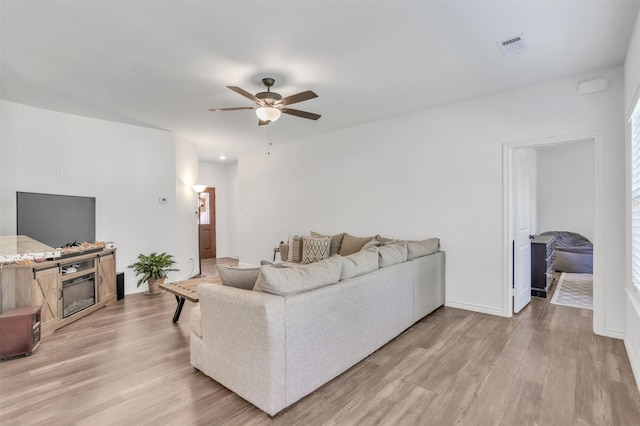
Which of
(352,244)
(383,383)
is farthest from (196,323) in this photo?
(352,244)

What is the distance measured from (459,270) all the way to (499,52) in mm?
2571

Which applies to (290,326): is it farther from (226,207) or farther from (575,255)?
(226,207)

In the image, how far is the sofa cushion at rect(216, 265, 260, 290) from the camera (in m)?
2.28

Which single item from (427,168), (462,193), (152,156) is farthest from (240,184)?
(462,193)

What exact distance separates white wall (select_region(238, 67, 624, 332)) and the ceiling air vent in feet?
3.28

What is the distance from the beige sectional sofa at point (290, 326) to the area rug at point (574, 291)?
3066 millimetres

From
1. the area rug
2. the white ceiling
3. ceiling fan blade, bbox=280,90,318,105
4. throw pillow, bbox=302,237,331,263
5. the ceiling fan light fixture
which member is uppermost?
the white ceiling

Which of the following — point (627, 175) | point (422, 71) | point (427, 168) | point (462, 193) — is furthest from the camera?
point (427, 168)

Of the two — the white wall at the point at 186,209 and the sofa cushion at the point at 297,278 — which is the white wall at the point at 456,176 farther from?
the sofa cushion at the point at 297,278

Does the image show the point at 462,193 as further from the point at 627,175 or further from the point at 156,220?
the point at 156,220

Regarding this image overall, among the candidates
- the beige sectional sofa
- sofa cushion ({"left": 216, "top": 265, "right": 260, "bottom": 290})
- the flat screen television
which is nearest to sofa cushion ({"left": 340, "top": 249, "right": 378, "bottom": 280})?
the beige sectional sofa

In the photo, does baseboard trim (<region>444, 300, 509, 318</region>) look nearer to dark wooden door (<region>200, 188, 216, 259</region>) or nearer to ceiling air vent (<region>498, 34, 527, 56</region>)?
ceiling air vent (<region>498, 34, 527, 56</region>)

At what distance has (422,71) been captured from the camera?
3.19 meters

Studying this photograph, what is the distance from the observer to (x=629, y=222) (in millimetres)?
2734
